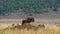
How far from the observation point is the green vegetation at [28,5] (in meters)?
65.6

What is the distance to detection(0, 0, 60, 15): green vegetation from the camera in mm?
65562

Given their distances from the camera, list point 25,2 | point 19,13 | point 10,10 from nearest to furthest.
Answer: point 19,13, point 10,10, point 25,2

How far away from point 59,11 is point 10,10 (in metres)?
10.9

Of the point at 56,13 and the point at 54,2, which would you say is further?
the point at 54,2

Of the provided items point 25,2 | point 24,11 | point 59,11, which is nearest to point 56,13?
point 59,11

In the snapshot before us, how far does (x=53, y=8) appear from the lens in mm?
66125

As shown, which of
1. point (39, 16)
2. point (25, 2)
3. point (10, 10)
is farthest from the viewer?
point (25, 2)

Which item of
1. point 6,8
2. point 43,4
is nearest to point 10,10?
point 6,8

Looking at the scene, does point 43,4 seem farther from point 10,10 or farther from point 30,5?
point 10,10

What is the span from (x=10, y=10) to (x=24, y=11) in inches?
146

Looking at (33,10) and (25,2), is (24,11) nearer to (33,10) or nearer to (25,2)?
(33,10)

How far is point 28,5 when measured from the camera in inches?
2704

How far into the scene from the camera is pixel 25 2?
7081cm

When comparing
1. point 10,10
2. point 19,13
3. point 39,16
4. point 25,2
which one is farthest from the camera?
point 25,2
